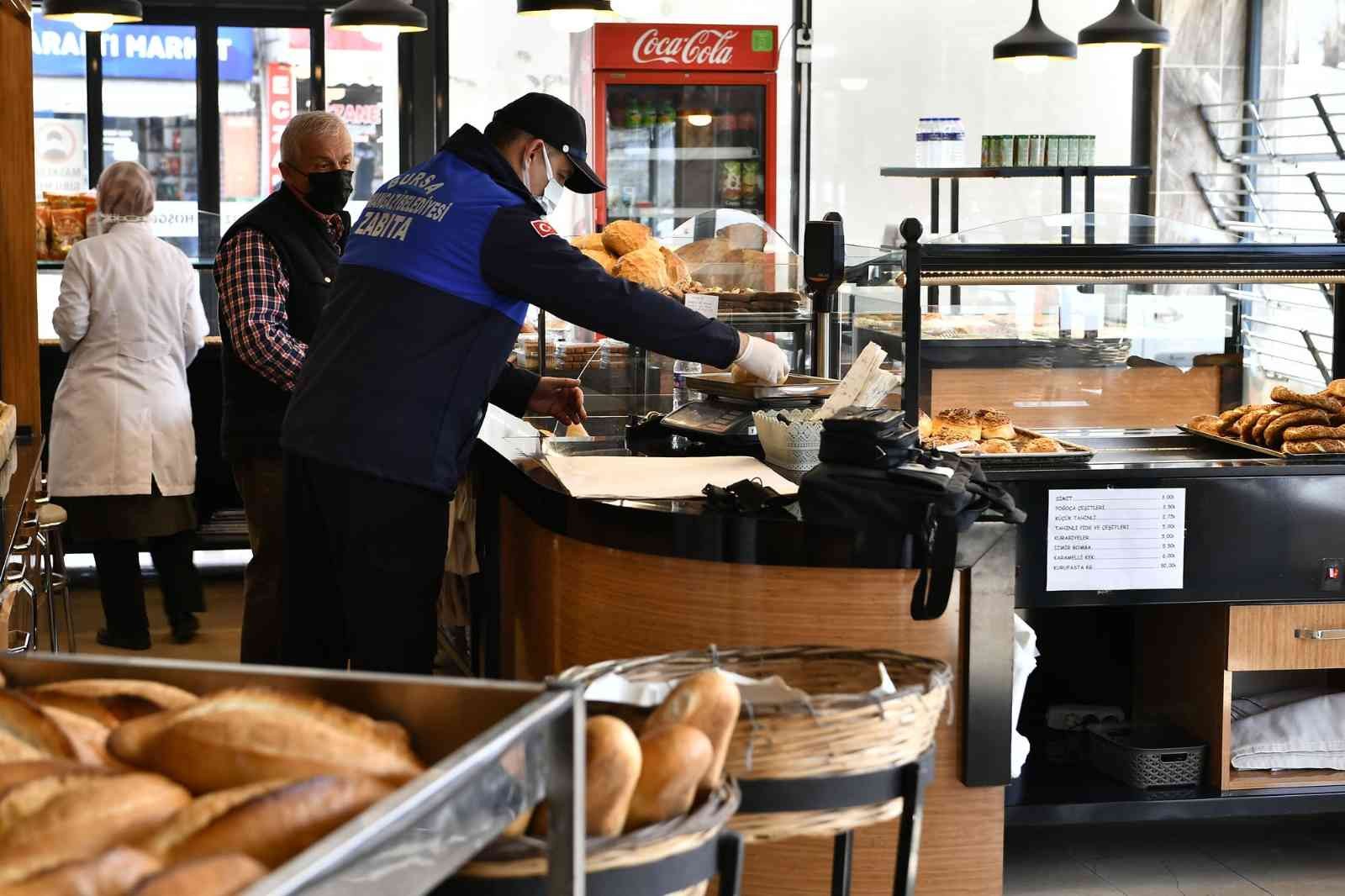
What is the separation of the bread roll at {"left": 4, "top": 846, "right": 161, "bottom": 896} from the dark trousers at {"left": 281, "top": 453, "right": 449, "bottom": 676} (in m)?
2.18

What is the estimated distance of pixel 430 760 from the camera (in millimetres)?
1188

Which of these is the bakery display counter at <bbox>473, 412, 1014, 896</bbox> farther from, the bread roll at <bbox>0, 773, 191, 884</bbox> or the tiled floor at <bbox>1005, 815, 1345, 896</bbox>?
the bread roll at <bbox>0, 773, 191, 884</bbox>

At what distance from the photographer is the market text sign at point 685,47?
8164 mm

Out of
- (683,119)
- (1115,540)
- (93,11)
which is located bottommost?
(1115,540)

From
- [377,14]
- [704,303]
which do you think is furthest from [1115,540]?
[377,14]

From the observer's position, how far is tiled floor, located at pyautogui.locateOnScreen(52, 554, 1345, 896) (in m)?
3.32

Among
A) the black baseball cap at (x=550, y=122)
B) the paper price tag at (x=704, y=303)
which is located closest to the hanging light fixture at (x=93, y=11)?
the paper price tag at (x=704, y=303)

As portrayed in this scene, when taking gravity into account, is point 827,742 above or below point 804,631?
above

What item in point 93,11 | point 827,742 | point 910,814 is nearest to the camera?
point 827,742

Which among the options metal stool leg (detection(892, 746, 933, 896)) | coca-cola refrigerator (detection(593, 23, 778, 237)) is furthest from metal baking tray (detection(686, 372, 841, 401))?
coca-cola refrigerator (detection(593, 23, 778, 237))

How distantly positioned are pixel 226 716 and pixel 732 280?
3931 millimetres

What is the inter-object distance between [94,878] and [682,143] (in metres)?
7.84

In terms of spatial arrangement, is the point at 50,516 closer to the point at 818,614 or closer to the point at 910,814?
the point at 818,614

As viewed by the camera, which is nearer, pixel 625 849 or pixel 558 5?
pixel 625 849
